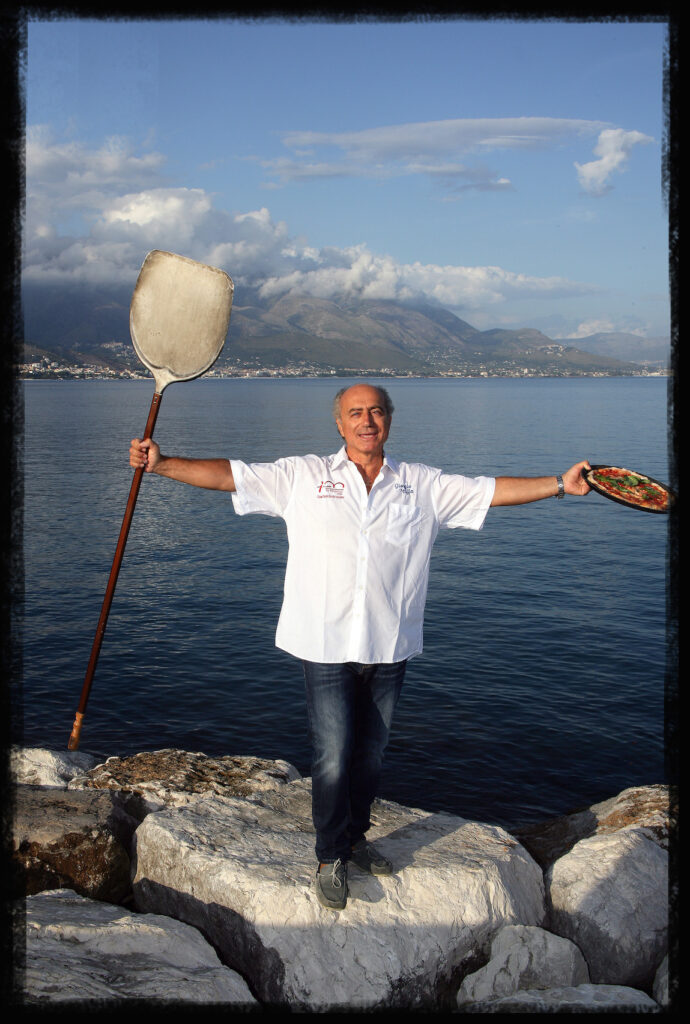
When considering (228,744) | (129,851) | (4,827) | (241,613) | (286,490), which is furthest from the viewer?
(241,613)

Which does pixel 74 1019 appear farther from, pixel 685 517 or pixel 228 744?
pixel 228 744

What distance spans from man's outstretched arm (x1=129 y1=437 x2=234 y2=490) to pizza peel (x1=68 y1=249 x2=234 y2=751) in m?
0.68

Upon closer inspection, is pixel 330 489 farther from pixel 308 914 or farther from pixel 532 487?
pixel 308 914

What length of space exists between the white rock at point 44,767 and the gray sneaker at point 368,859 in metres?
5.34

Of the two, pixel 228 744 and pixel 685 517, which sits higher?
pixel 685 517

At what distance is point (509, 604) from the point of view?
26.1 metres

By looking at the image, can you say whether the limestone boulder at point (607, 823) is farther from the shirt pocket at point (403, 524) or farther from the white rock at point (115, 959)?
the shirt pocket at point (403, 524)

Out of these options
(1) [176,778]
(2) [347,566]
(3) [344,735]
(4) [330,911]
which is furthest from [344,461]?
(1) [176,778]

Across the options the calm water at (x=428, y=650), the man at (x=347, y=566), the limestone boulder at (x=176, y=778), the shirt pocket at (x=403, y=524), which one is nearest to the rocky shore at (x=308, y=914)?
the man at (x=347, y=566)

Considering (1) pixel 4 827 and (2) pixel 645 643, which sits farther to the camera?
(2) pixel 645 643

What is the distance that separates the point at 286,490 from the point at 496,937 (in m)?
4.05

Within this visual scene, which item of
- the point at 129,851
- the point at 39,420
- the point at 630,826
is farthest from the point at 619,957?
the point at 39,420

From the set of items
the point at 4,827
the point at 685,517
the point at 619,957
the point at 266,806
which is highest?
the point at 685,517

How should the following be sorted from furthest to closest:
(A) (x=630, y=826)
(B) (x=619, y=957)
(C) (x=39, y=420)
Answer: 1. (C) (x=39, y=420)
2. (A) (x=630, y=826)
3. (B) (x=619, y=957)
